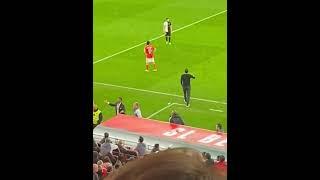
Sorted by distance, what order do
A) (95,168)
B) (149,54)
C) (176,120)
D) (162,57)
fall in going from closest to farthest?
(95,168) → (176,120) → (149,54) → (162,57)

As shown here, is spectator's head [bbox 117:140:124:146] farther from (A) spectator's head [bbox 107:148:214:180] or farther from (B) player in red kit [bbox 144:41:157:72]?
(A) spectator's head [bbox 107:148:214:180]

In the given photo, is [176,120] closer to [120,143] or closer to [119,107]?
[119,107]

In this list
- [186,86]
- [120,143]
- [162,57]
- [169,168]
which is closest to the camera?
[169,168]

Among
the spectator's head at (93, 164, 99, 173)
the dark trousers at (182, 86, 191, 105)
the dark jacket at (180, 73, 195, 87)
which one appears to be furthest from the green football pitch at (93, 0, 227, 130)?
the spectator's head at (93, 164, 99, 173)

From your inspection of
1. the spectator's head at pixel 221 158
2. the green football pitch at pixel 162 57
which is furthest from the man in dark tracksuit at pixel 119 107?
the spectator's head at pixel 221 158

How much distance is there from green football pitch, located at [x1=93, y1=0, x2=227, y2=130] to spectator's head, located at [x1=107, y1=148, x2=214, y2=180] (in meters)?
8.81

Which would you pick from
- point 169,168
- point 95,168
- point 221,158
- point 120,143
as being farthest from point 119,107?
point 169,168

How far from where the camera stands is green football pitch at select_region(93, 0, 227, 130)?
39.2ft

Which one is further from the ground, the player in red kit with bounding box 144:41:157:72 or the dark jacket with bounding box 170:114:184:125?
the player in red kit with bounding box 144:41:157:72

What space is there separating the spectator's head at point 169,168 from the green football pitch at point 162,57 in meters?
8.81

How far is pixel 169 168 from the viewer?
2.13 metres

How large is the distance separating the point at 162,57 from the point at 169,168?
12356 mm

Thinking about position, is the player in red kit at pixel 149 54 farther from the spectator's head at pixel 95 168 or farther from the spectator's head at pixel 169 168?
the spectator's head at pixel 169 168

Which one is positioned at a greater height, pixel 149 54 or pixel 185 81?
pixel 149 54
